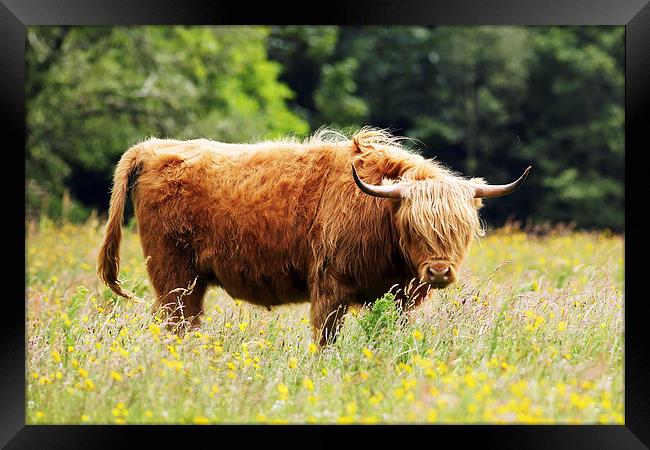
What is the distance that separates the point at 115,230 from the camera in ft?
21.4

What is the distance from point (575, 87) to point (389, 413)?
26.3 metres

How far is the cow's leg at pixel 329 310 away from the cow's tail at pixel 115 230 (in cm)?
158

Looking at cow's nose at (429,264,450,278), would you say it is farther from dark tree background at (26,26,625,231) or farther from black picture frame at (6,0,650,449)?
dark tree background at (26,26,625,231)

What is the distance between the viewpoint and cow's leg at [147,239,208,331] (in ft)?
20.7

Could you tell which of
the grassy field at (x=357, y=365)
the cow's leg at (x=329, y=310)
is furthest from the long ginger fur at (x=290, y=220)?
the grassy field at (x=357, y=365)

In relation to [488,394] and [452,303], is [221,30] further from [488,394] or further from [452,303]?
[488,394]

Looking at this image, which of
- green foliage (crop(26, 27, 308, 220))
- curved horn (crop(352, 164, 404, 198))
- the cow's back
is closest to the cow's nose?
curved horn (crop(352, 164, 404, 198))

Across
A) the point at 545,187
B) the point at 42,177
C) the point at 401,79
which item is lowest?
the point at 545,187

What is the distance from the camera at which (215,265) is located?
6.23 meters

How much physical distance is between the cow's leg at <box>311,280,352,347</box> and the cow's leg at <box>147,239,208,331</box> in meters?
1.04

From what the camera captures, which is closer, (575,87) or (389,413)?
(389,413)

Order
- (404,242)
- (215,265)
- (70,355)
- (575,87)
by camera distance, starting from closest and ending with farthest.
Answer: (70,355), (404,242), (215,265), (575,87)

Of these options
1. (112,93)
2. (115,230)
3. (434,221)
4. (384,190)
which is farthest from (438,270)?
(112,93)
